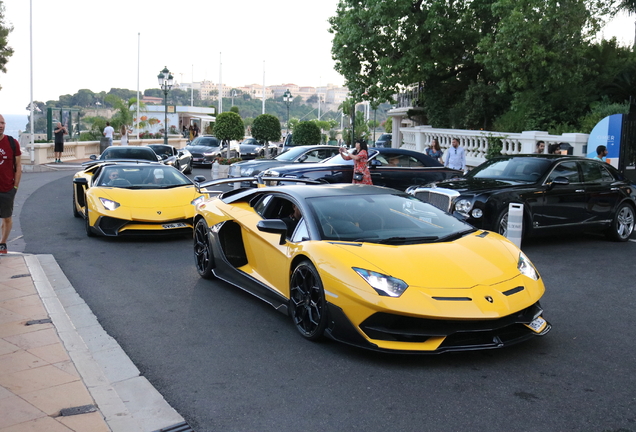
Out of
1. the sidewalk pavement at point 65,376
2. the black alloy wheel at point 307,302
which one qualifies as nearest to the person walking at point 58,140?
the sidewalk pavement at point 65,376

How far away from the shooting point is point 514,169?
11.4 meters

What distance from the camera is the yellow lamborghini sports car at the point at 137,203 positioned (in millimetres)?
10578

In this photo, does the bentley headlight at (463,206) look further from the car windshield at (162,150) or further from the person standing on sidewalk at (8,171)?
the car windshield at (162,150)

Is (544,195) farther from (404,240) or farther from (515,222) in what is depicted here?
(404,240)

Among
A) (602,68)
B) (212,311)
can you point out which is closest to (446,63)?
Result: (602,68)

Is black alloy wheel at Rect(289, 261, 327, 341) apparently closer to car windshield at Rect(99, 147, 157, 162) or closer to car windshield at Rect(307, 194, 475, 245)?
car windshield at Rect(307, 194, 475, 245)

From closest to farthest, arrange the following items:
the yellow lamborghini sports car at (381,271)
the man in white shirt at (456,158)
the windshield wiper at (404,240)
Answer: the yellow lamborghini sports car at (381,271)
the windshield wiper at (404,240)
the man in white shirt at (456,158)

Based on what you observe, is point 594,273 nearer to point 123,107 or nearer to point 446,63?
point 446,63

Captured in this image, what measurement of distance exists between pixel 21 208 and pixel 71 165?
710 inches

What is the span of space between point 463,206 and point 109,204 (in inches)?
223

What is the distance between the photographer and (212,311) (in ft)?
22.2

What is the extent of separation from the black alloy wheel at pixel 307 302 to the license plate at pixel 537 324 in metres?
1.66

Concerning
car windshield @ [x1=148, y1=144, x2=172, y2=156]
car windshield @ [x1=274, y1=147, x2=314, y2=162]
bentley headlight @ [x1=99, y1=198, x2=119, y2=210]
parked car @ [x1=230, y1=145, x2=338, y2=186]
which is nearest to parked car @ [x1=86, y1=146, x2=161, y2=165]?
parked car @ [x1=230, y1=145, x2=338, y2=186]

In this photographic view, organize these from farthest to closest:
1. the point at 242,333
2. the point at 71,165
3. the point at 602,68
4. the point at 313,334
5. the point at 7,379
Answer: the point at 71,165 < the point at 602,68 < the point at 242,333 < the point at 313,334 < the point at 7,379
